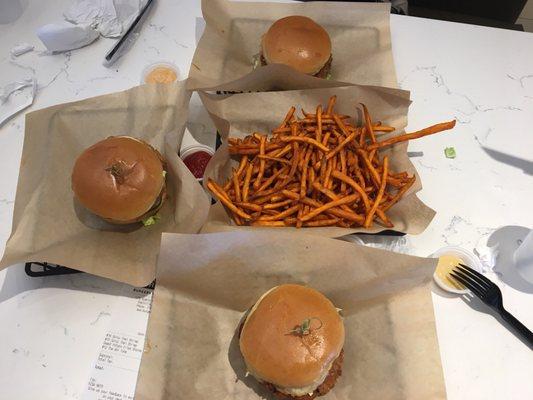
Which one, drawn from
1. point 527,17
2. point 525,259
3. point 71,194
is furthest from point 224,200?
point 527,17

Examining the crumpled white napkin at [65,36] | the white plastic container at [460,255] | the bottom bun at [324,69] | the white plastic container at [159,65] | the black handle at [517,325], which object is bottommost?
the black handle at [517,325]

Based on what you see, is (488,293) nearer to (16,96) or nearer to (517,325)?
(517,325)

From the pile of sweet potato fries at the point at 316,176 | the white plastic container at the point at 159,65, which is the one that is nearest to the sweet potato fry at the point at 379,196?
the pile of sweet potato fries at the point at 316,176

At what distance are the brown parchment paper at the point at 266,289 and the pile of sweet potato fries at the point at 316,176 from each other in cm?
23

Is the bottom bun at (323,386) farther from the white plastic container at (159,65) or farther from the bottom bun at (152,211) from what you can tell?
the white plastic container at (159,65)

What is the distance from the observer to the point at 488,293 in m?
A: 1.75

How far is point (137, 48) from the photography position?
2.62 meters

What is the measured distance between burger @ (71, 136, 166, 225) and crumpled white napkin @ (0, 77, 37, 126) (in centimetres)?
90

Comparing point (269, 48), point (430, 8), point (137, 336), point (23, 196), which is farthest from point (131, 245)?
point (430, 8)

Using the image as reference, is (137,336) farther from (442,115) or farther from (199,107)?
(442,115)

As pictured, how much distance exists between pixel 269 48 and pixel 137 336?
4.68 feet

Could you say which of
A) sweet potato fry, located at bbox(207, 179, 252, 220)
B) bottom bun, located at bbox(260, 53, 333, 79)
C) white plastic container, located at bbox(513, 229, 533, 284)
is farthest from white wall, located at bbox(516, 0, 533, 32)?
sweet potato fry, located at bbox(207, 179, 252, 220)

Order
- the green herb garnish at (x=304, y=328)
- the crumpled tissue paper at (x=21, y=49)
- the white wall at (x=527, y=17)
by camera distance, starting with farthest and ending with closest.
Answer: the white wall at (x=527, y=17)
the crumpled tissue paper at (x=21, y=49)
the green herb garnish at (x=304, y=328)

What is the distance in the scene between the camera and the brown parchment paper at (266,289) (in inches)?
60.7
